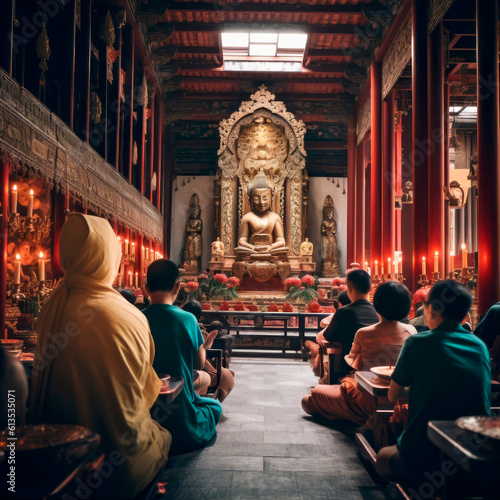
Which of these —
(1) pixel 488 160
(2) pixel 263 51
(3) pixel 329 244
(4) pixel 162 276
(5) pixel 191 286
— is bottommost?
(5) pixel 191 286

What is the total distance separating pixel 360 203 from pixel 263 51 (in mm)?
4467

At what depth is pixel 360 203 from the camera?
44.5 feet

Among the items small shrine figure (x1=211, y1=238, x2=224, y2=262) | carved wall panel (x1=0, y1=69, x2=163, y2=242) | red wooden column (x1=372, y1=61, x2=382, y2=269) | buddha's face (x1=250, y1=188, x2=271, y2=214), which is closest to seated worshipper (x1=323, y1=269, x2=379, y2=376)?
carved wall panel (x1=0, y1=69, x2=163, y2=242)

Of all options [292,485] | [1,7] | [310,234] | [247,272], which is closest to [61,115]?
[1,7]

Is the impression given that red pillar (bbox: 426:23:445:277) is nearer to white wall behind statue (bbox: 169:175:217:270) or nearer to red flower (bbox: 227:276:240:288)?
red flower (bbox: 227:276:240:288)

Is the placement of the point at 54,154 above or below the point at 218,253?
above

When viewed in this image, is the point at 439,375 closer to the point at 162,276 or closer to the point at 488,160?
the point at 162,276

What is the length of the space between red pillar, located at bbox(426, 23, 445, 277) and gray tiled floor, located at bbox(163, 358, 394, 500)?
129 inches

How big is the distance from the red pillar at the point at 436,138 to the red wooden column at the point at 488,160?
5.77 ft

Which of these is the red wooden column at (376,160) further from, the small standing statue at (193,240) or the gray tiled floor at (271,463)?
the small standing statue at (193,240)

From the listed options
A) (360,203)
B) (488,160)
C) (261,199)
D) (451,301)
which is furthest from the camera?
(261,199)

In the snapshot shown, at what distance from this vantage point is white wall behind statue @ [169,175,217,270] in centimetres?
1578

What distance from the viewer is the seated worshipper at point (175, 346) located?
2.95 m

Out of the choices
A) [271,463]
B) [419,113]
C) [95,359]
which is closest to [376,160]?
[419,113]
